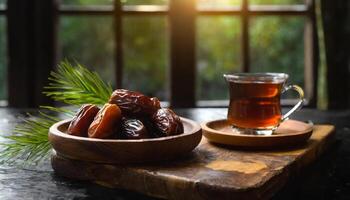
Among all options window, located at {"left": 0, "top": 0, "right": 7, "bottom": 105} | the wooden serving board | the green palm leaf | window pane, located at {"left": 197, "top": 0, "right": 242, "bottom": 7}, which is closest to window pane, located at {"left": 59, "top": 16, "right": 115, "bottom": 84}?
window, located at {"left": 0, "top": 0, "right": 7, "bottom": 105}

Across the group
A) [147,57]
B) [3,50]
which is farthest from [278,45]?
[3,50]

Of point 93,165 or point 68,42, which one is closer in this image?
point 93,165

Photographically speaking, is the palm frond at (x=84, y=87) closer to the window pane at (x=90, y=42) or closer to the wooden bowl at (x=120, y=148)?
the wooden bowl at (x=120, y=148)

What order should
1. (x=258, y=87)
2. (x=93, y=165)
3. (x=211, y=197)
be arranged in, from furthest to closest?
(x=258, y=87)
(x=93, y=165)
(x=211, y=197)

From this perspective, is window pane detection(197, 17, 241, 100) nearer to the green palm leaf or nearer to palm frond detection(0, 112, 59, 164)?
the green palm leaf

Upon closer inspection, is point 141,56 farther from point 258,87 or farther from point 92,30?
point 258,87

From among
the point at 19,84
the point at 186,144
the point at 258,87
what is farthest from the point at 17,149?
the point at 19,84

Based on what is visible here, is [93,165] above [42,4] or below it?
below
